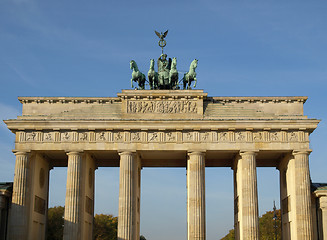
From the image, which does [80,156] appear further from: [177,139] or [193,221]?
[193,221]

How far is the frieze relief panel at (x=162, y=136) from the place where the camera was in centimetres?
5044

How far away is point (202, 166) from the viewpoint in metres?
50.0

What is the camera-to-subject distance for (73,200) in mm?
49000

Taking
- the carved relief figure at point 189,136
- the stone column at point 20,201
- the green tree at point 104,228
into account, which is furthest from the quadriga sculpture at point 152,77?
the green tree at point 104,228

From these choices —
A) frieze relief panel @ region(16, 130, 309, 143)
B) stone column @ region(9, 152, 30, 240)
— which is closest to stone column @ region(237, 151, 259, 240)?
frieze relief panel @ region(16, 130, 309, 143)

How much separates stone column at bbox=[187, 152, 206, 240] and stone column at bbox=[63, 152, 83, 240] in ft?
35.9

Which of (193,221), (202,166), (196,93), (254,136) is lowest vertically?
(193,221)

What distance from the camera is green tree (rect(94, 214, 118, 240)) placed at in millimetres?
97000

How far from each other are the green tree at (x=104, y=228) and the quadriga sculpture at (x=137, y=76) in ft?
165

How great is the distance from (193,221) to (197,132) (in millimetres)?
8938

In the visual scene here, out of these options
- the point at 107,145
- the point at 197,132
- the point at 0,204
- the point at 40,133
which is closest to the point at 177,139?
the point at 197,132

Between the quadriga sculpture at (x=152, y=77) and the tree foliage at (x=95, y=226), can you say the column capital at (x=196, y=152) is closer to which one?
Answer: the quadriga sculpture at (x=152, y=77)

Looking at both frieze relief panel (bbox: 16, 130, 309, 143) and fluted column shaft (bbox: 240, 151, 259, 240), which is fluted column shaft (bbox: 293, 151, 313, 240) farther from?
fluted column shaft (bbox: 240, 151, 259, 240)

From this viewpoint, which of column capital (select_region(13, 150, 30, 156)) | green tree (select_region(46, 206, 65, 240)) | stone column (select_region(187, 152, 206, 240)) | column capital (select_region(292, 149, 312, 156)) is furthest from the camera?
green tree (select_region(46, 206, 65, 240))
